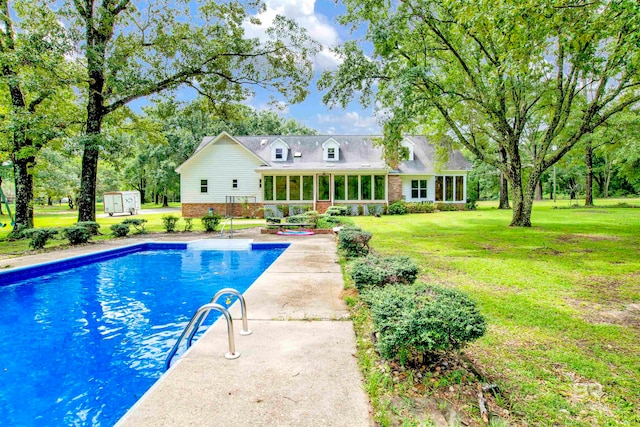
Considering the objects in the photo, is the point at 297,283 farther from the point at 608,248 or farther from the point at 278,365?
the point at 608,248

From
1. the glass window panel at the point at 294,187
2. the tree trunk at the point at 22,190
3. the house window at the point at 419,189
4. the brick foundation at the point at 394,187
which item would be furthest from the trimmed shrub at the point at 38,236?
the house window at the point at 419,189

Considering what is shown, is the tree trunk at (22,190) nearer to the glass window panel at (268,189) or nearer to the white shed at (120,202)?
the glass window panel at (268,189)

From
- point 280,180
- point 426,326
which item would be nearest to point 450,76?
point 280,180

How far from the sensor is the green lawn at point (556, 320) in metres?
2.66

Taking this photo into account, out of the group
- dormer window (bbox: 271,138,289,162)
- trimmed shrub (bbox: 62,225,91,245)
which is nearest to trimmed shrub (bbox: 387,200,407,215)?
dormer window (bbox: 271,138,289,162)

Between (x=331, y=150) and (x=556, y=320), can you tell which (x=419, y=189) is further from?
(x=556, y=320)

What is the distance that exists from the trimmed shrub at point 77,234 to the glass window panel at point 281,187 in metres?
13.6

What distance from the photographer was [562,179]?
51562mm

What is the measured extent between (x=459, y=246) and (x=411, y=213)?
48.9ft

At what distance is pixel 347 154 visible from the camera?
1077 inches

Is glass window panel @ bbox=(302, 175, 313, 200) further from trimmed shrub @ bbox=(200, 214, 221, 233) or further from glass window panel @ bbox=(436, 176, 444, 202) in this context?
glass window panel @ bbox=(436, 176, 444, 202)

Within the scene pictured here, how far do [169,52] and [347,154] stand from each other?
625 inches

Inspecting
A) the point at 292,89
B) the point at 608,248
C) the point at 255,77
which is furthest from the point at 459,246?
the point at 255,77

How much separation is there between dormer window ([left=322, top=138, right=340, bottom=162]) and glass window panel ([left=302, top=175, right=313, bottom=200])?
2968mm
